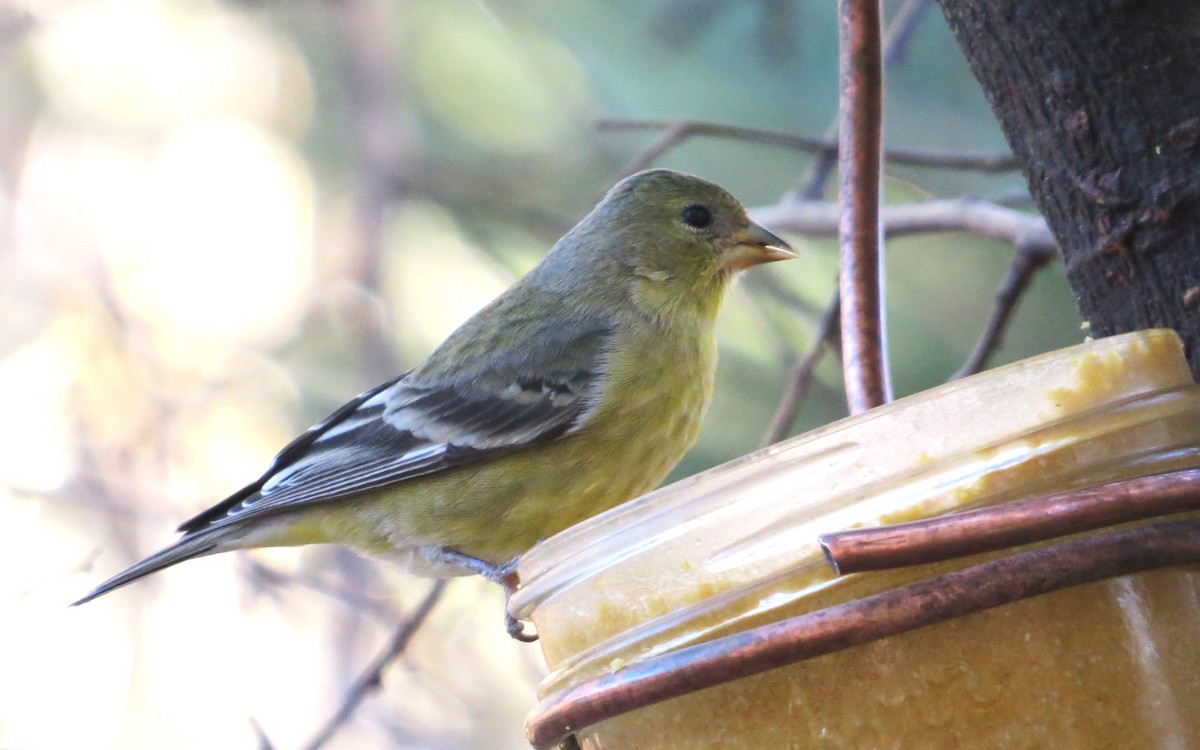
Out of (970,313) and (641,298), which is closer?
(641,298)

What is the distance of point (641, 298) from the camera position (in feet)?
9.56

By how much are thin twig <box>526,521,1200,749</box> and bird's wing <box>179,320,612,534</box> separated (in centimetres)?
156

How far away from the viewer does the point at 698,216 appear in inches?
121

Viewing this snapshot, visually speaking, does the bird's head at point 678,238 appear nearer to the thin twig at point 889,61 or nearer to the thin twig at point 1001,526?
the thin twig at point 889,61

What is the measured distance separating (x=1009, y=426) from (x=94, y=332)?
15.2ft

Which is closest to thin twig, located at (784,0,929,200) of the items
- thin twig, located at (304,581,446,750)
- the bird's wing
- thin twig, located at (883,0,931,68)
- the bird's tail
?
thin twig, located at (883,0,931,68)

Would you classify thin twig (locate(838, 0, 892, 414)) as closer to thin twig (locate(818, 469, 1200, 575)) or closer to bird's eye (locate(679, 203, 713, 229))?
thin twig (locate(818, 469, 1200, 575))

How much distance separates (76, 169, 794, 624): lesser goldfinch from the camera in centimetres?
239

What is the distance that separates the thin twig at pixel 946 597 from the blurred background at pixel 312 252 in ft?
9.31

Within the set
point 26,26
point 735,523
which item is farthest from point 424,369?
point 26,26

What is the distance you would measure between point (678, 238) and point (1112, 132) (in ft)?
6.17

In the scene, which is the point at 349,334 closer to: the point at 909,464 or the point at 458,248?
the point at 458,248

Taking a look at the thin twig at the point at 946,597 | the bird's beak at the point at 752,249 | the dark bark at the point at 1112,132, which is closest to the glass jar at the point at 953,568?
the thin twig at the point at 946,597

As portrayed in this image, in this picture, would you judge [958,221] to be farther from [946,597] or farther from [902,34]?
[946,597]
